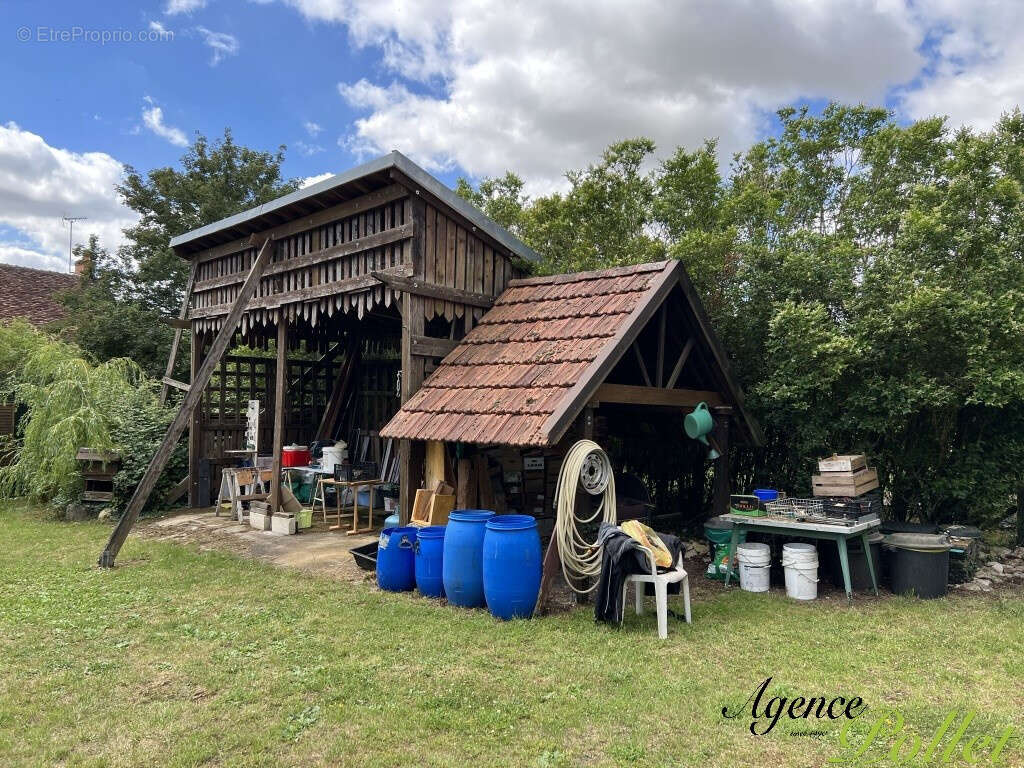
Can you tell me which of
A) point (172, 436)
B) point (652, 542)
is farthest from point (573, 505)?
point (172, 436)

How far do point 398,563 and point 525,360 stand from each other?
7.72 ft

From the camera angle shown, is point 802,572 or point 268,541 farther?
point 268,541

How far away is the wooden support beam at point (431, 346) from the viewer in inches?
291

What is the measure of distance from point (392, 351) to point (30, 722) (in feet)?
29.2

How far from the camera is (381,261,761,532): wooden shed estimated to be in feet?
19.2

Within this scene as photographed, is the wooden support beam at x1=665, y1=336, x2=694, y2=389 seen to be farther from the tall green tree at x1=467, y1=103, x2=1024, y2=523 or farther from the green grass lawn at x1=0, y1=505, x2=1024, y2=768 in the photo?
the green grass lawn at x1=0, y1=505, x2=1024, y2=768

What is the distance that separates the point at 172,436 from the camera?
7449 millimetres

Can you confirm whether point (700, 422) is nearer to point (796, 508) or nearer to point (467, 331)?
point (796, 508)

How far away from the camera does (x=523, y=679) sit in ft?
12.9

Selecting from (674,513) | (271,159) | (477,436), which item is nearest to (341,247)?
(477,436)

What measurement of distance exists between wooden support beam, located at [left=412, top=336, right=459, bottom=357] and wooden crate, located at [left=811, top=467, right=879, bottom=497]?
4.25m

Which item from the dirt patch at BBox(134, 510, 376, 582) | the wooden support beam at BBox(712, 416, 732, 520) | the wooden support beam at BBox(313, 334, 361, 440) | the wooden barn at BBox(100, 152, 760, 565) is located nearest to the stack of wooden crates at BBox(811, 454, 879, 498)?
the wooden support beam at BBox(712, 416, 732, 520)

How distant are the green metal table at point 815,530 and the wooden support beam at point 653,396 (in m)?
1.42

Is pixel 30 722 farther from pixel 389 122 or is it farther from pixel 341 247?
pixel 389 122
